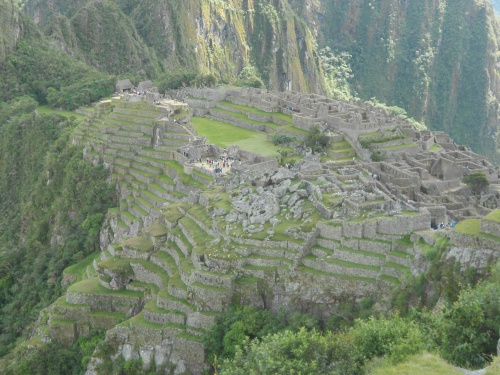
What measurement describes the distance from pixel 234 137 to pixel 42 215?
59.4 ft

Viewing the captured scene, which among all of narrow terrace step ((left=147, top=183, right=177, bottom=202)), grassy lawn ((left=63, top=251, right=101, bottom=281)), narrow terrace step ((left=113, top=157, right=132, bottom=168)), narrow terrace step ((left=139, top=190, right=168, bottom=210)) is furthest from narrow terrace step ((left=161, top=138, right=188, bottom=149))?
grassy lawn ((left=63, top=251, right=101, bottom=281))

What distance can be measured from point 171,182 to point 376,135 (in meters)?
18.1

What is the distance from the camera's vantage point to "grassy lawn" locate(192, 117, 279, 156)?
63312 millimetres

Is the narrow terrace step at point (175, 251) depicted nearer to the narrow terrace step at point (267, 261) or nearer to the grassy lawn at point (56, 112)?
the narrow terrace step at point (267, 261)

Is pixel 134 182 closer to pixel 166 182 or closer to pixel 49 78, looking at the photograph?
pixel 166 182

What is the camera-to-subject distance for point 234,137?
68562 mm

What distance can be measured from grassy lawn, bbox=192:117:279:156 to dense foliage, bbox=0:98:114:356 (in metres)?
11.4

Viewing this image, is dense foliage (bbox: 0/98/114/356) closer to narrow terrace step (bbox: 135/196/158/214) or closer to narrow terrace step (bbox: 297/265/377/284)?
narrow terrace step (bbox: 135/196/158/214)

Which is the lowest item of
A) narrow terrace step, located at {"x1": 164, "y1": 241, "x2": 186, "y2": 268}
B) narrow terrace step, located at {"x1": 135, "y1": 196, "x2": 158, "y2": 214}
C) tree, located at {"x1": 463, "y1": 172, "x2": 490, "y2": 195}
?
narrow terrace step, located at {"x1": 135, "y1": 196, "x2": 158, "y2": 214}

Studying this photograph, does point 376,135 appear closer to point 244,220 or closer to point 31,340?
point 244,220

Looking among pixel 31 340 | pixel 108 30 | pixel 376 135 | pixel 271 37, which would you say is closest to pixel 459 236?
pixel 31 340

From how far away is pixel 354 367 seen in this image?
81.5 feet

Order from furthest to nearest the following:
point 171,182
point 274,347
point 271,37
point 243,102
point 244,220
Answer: point 271,37 → point 243,102 → point 171,182 → point 244,220 → point 274,347

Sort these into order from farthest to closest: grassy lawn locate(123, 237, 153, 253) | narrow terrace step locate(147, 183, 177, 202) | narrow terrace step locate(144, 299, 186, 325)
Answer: narrow terrace step locate(147, 183, 177, 202) → grassy lawn locate(123, 237, 153, 253) → narrow terrace step locate(144, 299, 186, 325)
